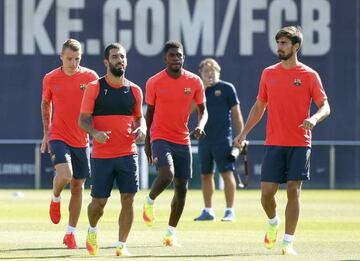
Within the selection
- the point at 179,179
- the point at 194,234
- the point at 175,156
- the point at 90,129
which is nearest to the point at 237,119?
the point at 194,234

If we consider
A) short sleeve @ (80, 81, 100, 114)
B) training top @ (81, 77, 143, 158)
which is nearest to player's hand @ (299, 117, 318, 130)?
training top @ (81, 77, 143, 158)

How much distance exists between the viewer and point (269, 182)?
1483 cm

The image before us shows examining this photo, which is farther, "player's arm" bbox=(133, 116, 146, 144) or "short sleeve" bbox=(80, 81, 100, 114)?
"short sleeve" bbox=(80, 81, 100, 114)

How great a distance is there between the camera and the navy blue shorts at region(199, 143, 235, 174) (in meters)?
21.2

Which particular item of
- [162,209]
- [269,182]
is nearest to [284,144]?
[269,182]

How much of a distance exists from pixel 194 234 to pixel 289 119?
11.8 ft

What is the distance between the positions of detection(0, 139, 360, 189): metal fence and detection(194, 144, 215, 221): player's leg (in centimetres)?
1168

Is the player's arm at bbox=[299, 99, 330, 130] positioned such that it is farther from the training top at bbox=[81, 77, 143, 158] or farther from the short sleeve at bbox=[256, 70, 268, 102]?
the training top at bbox=[81, 77, 143, 158]

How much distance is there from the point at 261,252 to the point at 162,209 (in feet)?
31.1

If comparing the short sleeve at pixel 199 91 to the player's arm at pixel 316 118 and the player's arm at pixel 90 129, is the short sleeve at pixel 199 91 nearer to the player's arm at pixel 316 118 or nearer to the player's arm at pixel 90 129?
the player's arm at pixel 316 118

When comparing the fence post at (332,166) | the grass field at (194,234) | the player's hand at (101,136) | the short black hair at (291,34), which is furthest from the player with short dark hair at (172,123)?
the fence post at (332,166)

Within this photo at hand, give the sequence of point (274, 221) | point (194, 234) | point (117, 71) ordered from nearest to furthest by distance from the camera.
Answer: point (117, 71) < point (274, 221) < point (194, 234)

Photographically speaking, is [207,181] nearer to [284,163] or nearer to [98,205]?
[284,163]

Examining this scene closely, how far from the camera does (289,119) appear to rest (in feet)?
48.4
